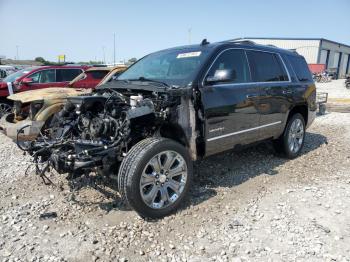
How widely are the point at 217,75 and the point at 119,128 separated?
1361 millimetres

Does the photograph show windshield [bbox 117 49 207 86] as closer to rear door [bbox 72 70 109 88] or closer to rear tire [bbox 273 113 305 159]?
rear tire [bbox 273 113 305 159]

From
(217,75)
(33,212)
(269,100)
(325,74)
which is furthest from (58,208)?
(325,74)

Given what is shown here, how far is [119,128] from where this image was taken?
355 centimetres

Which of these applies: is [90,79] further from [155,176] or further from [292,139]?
[155,176]

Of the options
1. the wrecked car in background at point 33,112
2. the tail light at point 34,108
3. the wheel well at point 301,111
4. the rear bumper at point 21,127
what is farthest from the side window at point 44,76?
the wheel well at point 301,111

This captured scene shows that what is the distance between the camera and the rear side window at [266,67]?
15.5 feet

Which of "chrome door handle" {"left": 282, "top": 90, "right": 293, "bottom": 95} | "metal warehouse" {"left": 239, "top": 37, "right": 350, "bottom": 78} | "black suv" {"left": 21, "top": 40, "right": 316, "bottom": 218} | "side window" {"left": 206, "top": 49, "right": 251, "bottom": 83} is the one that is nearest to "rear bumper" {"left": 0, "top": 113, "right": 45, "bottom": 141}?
"black suv" {"left": 21, "top": 40, "right": 316, "bottom": 218}

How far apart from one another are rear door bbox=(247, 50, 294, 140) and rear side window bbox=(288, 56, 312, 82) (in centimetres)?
40

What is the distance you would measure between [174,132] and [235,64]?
1.34 metres

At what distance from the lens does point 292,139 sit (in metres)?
5.86

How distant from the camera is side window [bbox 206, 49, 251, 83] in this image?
421cm

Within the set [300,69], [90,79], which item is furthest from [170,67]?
[90,79]

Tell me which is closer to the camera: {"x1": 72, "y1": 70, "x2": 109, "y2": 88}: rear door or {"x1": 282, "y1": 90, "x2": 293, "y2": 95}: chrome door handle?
{"x1": 282, "y1": 90, "x2": 293, "y2": 95}: chrome door handle

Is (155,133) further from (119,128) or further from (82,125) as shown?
(82,125)
